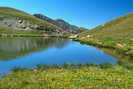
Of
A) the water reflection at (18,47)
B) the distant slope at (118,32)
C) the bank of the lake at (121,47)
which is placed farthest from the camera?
the distant slope at (118,32)

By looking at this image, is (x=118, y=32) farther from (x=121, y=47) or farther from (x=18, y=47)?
(x=18, y=47)

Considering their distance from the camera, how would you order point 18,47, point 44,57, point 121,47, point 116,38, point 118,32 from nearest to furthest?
point 44,57, point 121,47, point 18,47, point 116,38, point 118,32

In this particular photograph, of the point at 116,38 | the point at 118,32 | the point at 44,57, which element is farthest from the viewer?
the point at 118,32

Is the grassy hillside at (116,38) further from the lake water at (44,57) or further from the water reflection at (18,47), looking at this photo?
the water reflection at (18,47)

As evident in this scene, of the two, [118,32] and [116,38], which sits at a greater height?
[118,32]

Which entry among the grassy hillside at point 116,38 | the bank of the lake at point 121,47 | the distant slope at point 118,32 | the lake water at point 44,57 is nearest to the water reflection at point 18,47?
the lake water at point 44,57

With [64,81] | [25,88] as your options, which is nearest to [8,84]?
[25,88]

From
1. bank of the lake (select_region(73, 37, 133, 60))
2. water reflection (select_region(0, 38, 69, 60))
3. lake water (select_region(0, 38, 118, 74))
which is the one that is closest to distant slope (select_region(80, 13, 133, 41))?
bank of the lake (select_region(73, 37, 133, 60))

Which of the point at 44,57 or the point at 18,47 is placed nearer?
the point at 44,57

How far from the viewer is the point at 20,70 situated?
69.0 feet

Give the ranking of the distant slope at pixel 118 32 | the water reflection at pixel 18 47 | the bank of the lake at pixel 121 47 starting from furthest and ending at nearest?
the distant slope at pixel 118 32
the bank of the lake at pixel 121 47
the water reflection at pixel 18 47

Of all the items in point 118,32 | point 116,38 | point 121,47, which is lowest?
point 121,47

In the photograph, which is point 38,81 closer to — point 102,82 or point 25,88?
point 25,88

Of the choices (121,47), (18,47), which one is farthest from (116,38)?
(18,47)
